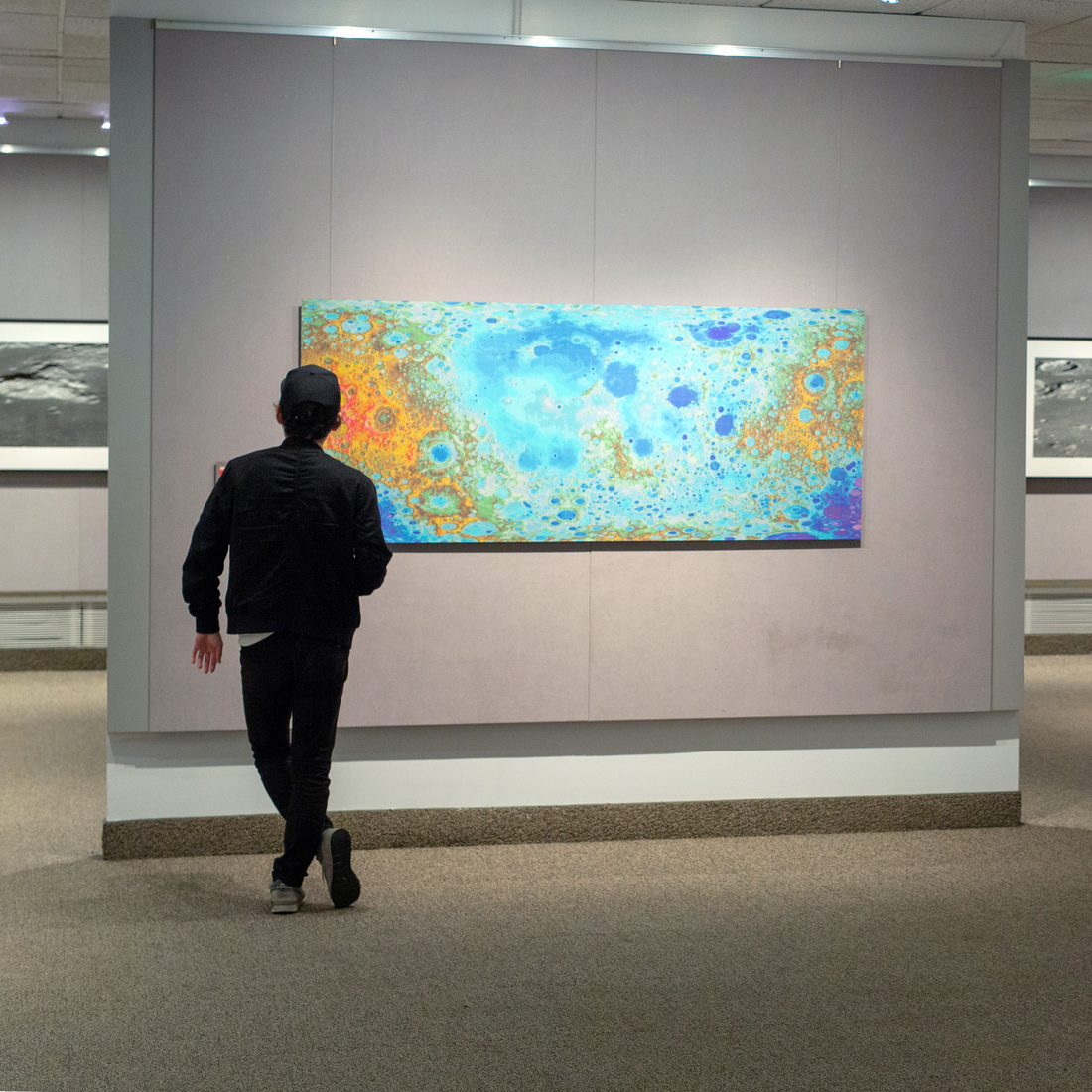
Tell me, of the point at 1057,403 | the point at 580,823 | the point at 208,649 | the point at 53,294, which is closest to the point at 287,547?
the point at 208,649

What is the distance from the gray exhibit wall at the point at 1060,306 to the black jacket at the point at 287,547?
7.80m

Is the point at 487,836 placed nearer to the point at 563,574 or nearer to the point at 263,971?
the point at 563,574

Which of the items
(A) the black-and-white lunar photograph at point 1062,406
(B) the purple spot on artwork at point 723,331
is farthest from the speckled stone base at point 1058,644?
(B) the purple spot on artwork at point 723,331

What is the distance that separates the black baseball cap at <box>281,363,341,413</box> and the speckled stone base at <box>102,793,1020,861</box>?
1.65 meters

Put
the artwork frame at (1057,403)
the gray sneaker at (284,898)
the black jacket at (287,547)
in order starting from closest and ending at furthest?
the black jacket at (287,547)
the gray sneaker at (284,898)
the artwork frame at (1057,403)

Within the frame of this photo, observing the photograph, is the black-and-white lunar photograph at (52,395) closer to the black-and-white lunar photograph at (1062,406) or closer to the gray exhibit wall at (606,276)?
the gray exhibit wall at (606,276)

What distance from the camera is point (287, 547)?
397 cm

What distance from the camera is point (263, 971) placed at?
143 inches

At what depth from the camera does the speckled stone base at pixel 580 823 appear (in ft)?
15.8

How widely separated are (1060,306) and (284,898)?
8.64 meters

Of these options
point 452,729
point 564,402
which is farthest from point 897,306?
point 452,729

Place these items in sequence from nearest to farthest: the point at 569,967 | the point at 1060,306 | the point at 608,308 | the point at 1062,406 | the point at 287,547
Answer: the point at 569,967
the point at 287,547
the point at 608,308
the point at 1060,306
the point at 1062,406

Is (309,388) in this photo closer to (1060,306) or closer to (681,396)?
(681,396)

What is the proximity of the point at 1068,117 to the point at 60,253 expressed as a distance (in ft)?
22.4
